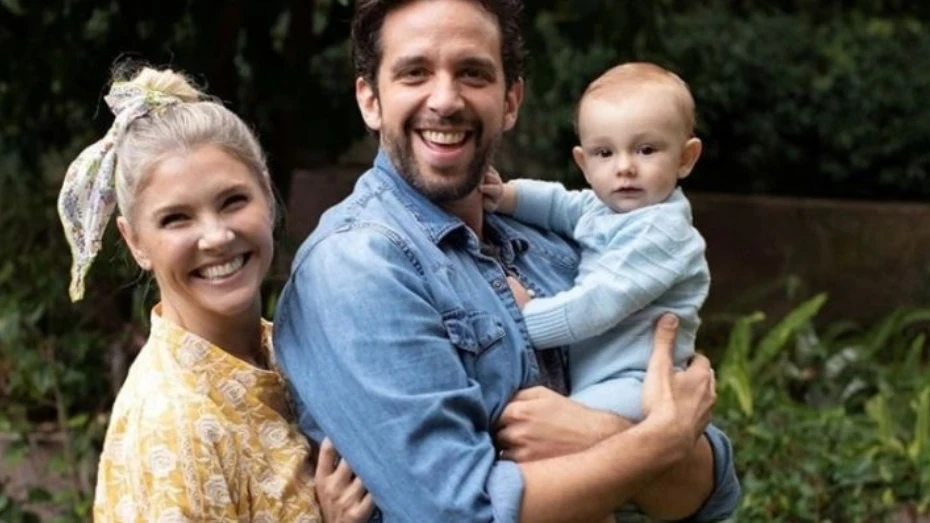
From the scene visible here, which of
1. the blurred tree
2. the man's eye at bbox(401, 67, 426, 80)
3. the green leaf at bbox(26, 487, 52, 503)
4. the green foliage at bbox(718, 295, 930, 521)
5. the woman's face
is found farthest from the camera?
the blurred tree

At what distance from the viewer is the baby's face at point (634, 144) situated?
3.38 meters

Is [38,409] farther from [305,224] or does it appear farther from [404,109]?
[404,109]

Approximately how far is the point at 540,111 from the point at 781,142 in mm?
1137

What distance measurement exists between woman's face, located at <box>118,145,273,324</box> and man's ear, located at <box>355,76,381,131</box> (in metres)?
0.26

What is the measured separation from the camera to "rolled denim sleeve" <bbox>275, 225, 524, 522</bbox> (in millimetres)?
2977

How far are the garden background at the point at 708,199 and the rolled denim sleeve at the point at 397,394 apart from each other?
0.80 m

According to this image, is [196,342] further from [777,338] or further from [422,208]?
[777,338]

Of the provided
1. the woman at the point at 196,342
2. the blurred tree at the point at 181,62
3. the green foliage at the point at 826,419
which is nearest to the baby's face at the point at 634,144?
the woman at the point at 196,342

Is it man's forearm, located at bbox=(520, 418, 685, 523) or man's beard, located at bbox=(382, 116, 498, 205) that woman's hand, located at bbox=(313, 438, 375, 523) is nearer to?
man's forearm, located at bbox=(520, 418, 685, 523)

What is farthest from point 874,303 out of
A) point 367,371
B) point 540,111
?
point 367,371

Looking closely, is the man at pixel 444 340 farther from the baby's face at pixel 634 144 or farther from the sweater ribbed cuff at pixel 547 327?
the baby's face at pixel 634 144

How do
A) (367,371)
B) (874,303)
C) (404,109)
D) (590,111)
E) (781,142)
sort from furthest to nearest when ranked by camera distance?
(781,142), (874,303), (590,111), (404,109), (367,371)

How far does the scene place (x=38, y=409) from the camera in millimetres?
6074

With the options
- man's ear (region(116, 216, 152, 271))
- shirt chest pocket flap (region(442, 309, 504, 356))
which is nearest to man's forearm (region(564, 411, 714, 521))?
shirt chest pocket flap (region(442, 309, 504, 356))
